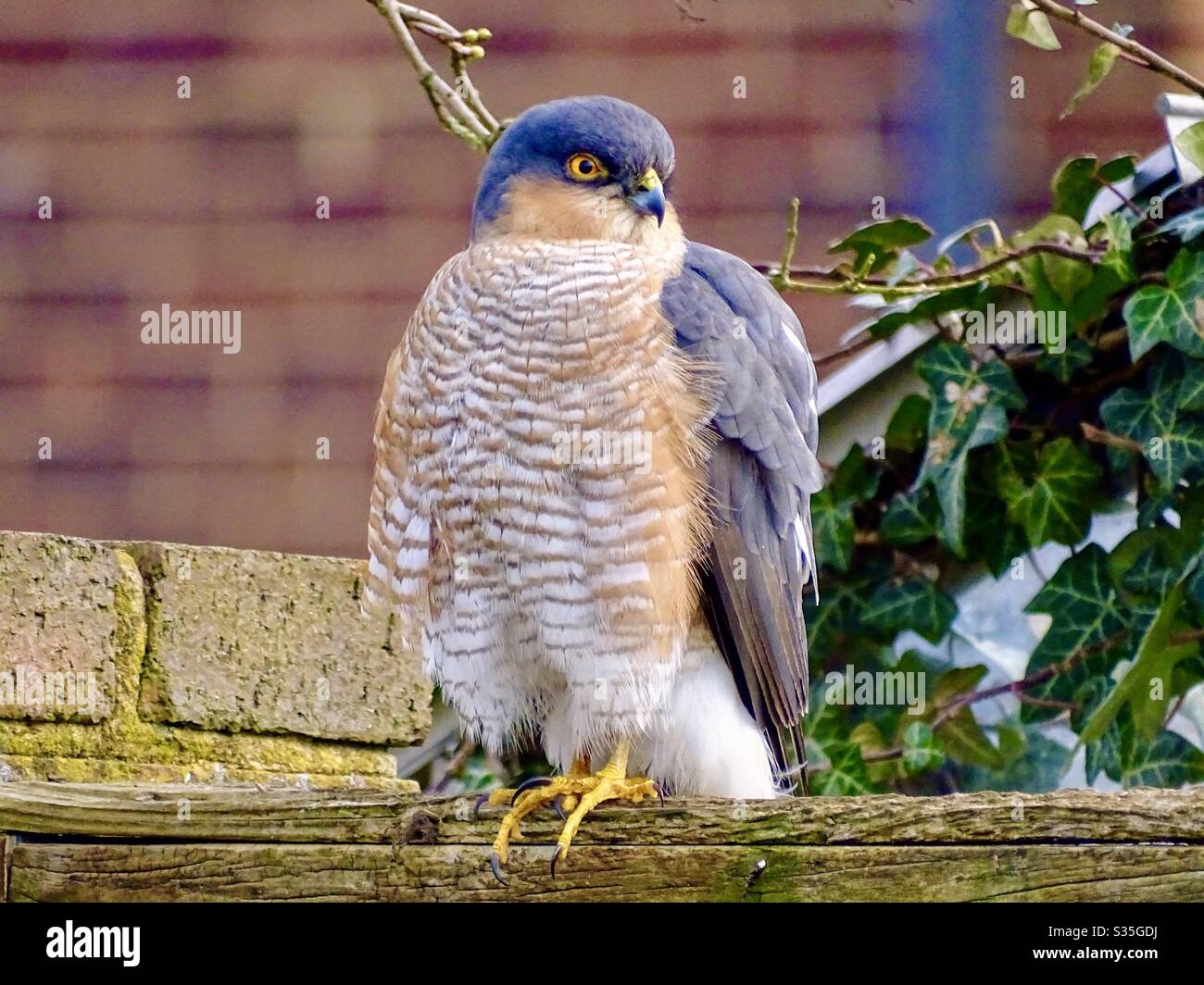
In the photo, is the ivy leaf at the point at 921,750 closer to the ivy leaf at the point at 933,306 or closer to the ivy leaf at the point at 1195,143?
the ivy leaf at the point at 933,306

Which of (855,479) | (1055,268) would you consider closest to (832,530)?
(855,479)

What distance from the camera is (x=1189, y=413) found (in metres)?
3.28

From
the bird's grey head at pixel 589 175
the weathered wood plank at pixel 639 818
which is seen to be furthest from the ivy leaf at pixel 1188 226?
the weathered wood plank at pixel 639 818

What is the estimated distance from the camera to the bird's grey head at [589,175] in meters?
3.09

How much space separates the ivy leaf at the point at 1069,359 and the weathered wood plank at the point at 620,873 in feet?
5.68

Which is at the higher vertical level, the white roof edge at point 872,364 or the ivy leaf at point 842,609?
the white roof edge at point 872,364

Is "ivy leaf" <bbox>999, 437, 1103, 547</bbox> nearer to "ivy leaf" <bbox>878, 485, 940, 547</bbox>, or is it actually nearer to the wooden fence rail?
"ivy leaf" <bbox>878, 485, 940, 547</bbox>

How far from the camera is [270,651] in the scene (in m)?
2.87

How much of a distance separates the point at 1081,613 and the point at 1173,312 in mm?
616

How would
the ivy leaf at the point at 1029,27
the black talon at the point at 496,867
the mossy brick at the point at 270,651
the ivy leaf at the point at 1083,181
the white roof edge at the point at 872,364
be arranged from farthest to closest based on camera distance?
the white roof edge at the point at 872,364 < the ivy leaf at the point at 1083,181 < the ivy leaf at the point at 1029,27 < the mossy brick at the point at 270,651 < the black talon at the point at 496,867
